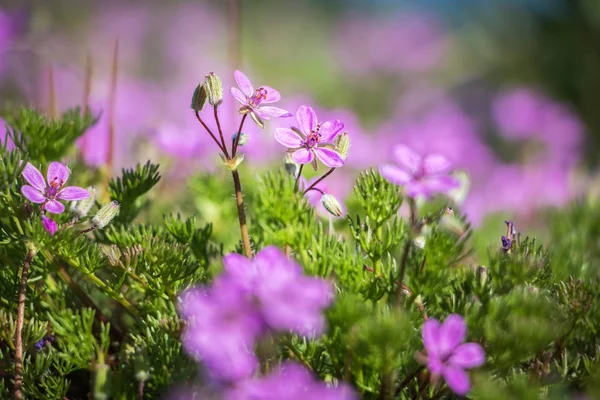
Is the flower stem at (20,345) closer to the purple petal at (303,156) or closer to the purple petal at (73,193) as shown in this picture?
the purple petal at (73,193)

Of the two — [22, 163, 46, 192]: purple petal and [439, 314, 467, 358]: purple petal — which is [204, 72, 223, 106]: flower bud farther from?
[439, 314, 467, 358]: purple petal

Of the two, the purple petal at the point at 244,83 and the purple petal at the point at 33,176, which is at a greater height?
the purple petal at the point at 244,83

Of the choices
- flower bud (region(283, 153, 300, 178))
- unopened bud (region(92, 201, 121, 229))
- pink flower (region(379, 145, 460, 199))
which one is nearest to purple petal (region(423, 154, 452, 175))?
pink flower (region(379, 145, 460, 199))

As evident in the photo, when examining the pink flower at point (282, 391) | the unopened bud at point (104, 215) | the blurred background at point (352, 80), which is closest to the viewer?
the pink flower at point (282, 391)

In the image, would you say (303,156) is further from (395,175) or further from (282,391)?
(282,391)

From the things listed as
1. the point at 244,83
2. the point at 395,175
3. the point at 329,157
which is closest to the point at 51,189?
the point at 244,83

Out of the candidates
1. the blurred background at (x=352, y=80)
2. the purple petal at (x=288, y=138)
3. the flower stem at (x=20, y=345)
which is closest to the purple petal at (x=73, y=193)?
the flower stem at (x=20, y=345)

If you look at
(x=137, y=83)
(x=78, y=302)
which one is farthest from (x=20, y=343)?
(x=137, y=83)

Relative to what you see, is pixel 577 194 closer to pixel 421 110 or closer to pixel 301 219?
pixel 301 219
